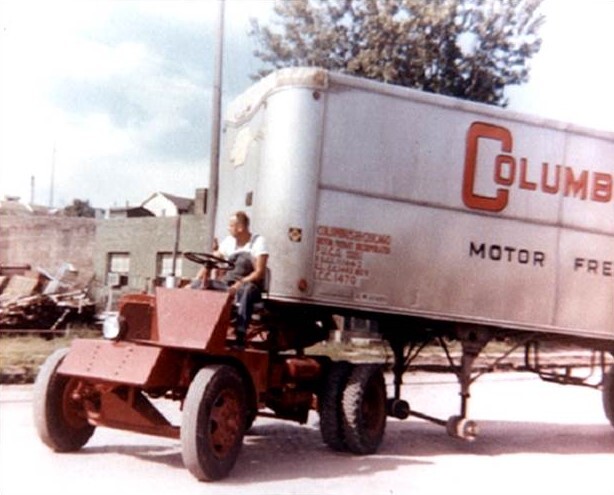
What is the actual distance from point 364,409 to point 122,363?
2.67m

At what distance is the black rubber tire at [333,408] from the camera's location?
809cm

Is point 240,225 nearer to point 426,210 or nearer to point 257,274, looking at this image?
point 257,274

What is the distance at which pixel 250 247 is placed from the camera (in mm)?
7836

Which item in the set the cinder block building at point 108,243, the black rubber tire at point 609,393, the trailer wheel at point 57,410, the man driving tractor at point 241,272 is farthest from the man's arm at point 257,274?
the cinder block building at point 108,243

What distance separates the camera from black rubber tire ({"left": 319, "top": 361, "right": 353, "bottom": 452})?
26.6 feet

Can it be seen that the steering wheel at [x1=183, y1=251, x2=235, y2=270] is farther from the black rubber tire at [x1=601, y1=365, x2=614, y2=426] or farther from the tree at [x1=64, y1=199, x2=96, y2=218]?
the tree at [x1=64, y1=199, x2=96, y2=218]

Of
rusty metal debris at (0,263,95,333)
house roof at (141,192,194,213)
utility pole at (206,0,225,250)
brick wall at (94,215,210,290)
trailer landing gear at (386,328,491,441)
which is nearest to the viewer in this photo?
trailer landing gear at (386,328,491,441)

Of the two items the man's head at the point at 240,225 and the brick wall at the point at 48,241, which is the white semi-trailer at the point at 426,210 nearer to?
the man's head at the point at 240,225

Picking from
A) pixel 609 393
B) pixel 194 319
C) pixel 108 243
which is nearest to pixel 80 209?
pixel 108 243

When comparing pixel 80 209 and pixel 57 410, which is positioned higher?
pixel 80 209

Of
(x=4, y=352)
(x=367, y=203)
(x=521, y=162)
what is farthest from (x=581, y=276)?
(x=4, y=352)

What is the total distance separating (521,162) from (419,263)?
5.25ft

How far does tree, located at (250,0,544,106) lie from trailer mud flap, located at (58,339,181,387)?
1641 centimetres

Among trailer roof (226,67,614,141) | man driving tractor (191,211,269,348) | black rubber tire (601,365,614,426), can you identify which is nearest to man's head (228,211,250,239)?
man driving tractor (191,211,269,348)
